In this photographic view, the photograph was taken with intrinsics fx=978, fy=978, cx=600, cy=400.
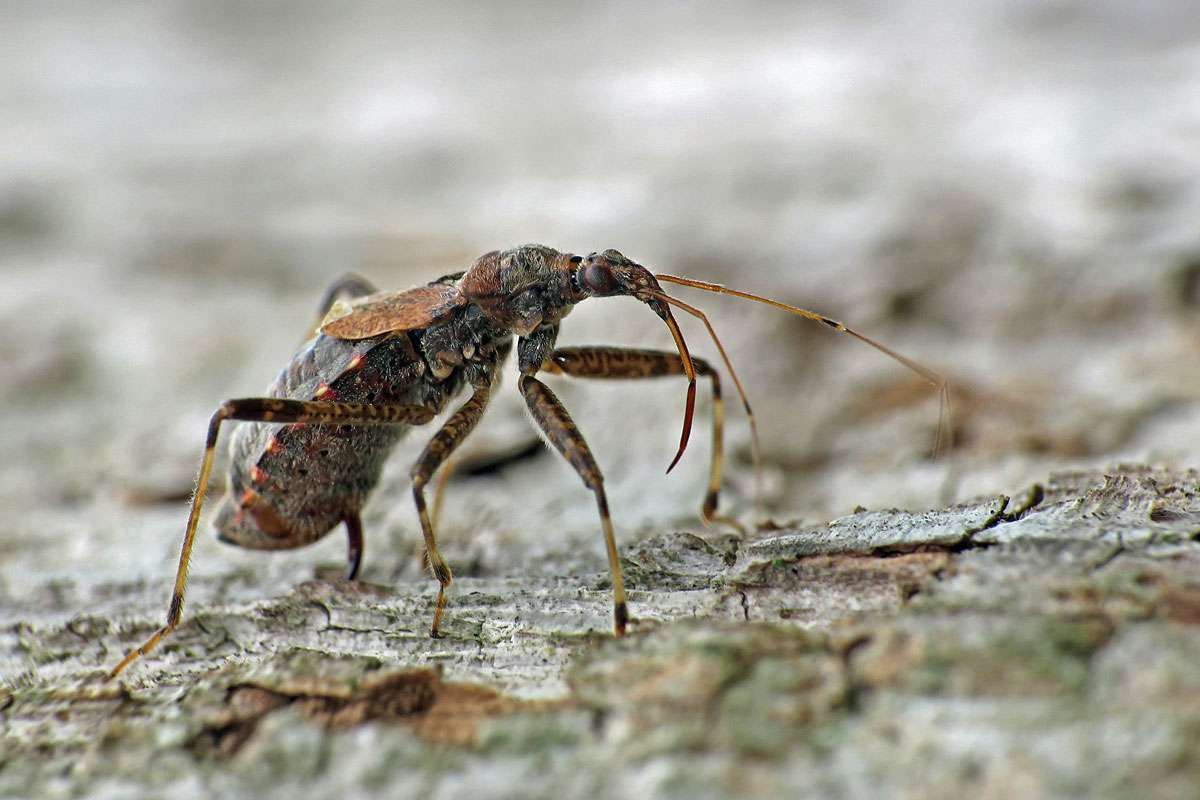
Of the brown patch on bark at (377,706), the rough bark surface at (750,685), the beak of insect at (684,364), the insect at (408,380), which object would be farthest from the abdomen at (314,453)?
the brown patch on bark at (377,706)

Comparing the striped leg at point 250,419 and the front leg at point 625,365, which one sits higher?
the front leg at point 625,365

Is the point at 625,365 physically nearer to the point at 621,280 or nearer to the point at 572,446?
the point at 621,280

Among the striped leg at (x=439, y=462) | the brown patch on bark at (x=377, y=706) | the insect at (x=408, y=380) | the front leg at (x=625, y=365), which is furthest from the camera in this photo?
the front leg at (x=625, y=365)

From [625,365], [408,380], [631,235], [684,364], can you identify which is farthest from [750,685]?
[631,235]

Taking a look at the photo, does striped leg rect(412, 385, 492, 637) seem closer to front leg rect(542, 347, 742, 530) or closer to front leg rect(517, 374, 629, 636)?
front leg rect(517, 374, 629, 636)

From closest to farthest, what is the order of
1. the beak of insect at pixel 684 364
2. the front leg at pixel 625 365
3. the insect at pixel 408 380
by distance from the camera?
the beak of insect at pixel 684 364
the insect at pixel 408 380
the front leg at pixel 625 365

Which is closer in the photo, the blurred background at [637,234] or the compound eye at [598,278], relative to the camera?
the compound eye at [598,278]

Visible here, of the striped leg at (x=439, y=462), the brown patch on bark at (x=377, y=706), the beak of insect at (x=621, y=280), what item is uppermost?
the beak of insect at (x=621, y=280)

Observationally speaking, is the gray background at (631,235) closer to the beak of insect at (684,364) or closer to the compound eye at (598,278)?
the beak of insect at (684,364)
